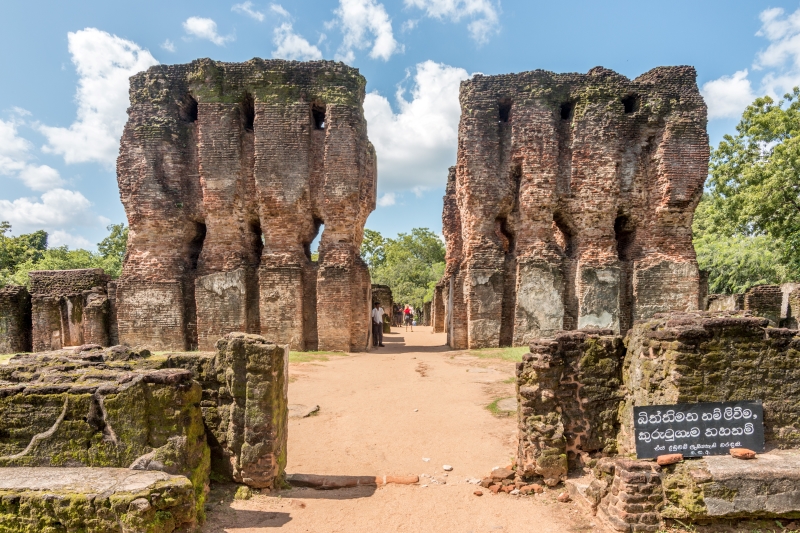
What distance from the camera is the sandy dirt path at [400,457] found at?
4.30 m

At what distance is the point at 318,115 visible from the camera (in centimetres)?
1536

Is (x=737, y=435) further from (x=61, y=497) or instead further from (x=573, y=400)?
(x=61, y=497)

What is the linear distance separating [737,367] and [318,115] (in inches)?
555

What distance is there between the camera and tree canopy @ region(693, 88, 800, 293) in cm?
1652

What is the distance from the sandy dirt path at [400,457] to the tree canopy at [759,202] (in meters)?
14.1

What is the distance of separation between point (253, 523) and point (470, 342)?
419 inches

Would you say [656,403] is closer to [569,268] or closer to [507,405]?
[507,405]

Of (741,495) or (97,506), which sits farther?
(741,495)

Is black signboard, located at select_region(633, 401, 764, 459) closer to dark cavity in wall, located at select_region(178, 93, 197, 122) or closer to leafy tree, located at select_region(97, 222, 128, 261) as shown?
dark cavity in wall, located at select_region(178, 93, 197, 122)

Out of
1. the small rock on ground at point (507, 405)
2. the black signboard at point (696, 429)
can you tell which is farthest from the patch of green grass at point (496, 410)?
the black signboard at point (696, 429)

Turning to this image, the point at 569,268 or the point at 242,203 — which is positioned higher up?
the point at 242,203

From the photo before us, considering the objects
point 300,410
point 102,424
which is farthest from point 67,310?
point 102,424

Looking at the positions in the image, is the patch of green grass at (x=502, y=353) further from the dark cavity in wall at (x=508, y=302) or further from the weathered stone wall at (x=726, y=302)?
the weathered stone wall at (x=726, y=302)

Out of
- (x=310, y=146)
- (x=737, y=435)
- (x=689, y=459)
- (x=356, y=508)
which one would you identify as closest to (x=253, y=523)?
(x=356, y=508)
